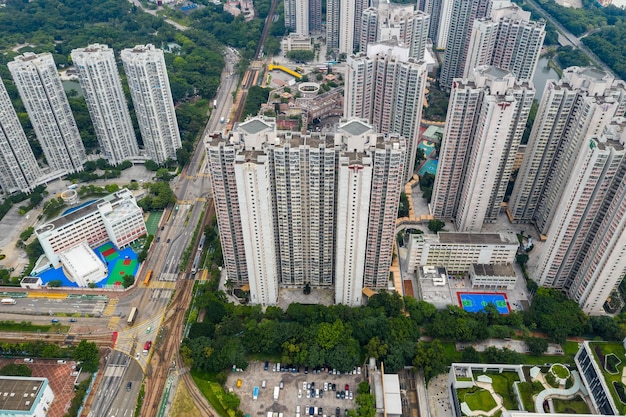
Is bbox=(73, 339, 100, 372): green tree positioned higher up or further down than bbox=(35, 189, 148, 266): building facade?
further down

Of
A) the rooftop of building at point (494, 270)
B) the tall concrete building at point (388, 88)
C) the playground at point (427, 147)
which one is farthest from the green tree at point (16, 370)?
the playground at point (427, 147)

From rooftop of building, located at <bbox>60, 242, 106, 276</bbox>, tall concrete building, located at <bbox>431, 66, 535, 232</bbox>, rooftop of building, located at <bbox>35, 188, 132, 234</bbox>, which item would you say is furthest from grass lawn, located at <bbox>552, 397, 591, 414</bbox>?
rooftop of building, located at <bbox>35, 188, 132, 234</bbox>

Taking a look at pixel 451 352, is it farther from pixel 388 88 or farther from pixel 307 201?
pixel 388 88

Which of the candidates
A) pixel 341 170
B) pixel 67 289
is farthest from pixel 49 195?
pixel 341 170

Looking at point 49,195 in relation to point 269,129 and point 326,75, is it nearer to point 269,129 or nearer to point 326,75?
point 269,129

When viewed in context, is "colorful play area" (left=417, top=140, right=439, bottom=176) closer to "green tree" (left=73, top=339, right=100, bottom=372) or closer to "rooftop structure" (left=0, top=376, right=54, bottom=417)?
"green tree" (left=73, top=339, right=100, bottom=372)
